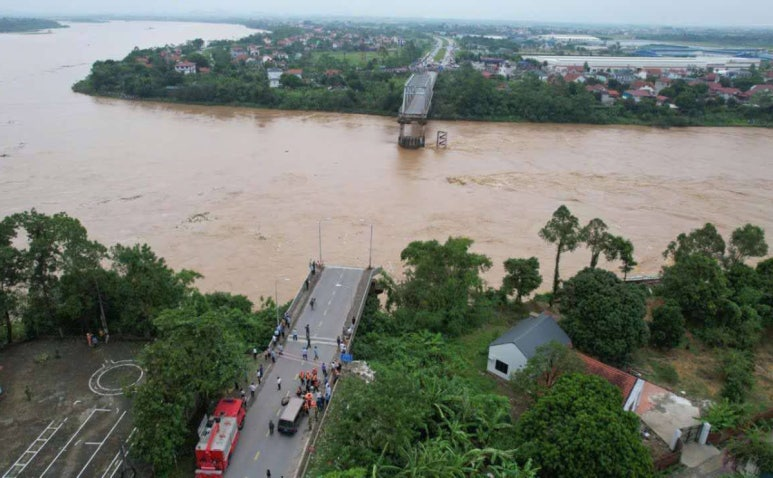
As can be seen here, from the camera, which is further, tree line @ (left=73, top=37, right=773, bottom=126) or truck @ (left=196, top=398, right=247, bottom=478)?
tree line @ (left=73, top=37, right=773, bottom=126)

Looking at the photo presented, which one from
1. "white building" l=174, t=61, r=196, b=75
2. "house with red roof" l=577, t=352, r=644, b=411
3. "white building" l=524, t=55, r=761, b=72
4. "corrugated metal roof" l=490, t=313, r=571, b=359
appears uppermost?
"white building" l=524, t=55, r=761, b=72

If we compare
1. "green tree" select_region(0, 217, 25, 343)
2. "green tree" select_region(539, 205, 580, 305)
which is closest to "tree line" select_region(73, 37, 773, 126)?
"green tree" select_region(539, 205, 580, 305)

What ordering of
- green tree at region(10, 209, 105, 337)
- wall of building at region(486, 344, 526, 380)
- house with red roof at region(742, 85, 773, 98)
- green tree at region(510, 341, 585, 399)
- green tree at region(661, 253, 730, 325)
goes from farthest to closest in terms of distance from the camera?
house with red roof at region(742, 85, 773, 98), green tree at region(661, 253, 730, 325), wall of building at region(486, 344, 526, 380), green tree at region(10, 209, 105, 337), green tree at region(510, 341, 585, 399)

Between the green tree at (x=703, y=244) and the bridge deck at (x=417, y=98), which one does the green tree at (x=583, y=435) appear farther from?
the bridge deck at (x=417, y=98)

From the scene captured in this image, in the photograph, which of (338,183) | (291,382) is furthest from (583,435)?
(338,183)

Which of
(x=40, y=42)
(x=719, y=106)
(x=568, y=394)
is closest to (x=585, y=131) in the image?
(x=719, y=106)

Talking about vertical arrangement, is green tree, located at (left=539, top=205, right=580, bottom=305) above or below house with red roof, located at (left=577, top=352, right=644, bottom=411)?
above

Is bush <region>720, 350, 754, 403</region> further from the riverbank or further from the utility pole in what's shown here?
the riverbank

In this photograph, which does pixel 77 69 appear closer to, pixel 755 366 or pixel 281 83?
pixel 281 83
